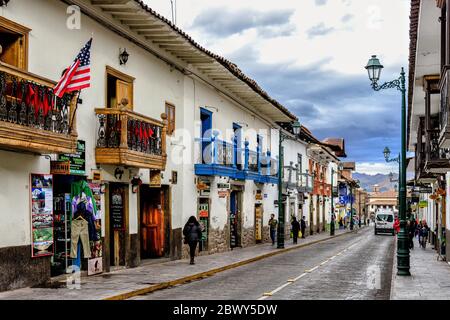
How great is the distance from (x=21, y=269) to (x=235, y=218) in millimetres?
16925

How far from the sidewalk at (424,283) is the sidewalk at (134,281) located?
530 cm

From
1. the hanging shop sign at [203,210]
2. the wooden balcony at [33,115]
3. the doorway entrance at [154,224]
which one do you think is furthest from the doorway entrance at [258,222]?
the wooden balcony at [33,115]

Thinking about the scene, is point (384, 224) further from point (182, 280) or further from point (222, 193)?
point (182, 280)

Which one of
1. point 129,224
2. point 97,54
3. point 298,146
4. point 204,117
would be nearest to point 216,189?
point 204,117

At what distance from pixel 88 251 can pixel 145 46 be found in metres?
6.75

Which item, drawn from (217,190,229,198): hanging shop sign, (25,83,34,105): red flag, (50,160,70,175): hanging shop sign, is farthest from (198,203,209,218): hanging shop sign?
(25,83,34,105): red flag

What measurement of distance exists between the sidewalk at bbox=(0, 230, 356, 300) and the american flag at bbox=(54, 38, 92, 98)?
4.05 m

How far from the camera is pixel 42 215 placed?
13.4 metres

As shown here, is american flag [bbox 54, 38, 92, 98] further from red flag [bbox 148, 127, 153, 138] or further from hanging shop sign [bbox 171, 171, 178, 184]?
hanging shop sign [bbox 171, 171, 178, 184]

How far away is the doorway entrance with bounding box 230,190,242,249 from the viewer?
1126 inches

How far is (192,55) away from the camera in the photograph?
20859 millimetres

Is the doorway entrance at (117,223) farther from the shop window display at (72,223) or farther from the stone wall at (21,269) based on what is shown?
the stone wall at (21,269)

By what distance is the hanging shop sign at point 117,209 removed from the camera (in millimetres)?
17000
